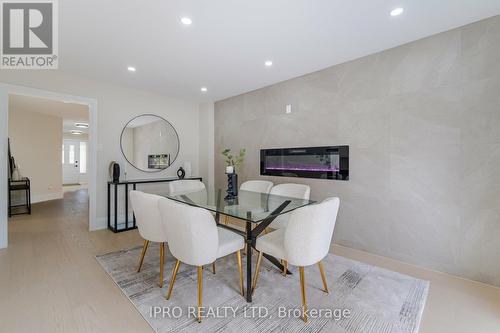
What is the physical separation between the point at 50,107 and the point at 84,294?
206 inches

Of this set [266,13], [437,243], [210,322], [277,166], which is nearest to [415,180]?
[437,243]

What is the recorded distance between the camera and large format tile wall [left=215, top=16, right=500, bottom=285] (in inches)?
80.6

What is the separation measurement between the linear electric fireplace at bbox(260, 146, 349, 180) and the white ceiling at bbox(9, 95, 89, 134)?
4463 mm

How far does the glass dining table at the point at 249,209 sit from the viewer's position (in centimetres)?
182

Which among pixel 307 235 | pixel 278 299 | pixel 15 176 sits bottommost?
pixel 278 299

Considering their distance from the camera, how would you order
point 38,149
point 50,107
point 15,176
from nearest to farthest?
1. point 15,176
2. point 50,107
3. point 38,149

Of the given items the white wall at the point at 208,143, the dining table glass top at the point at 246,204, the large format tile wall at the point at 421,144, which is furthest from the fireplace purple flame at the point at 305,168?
A: the white wall at the point at 208,143

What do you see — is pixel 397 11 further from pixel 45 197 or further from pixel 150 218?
pixel 45 197

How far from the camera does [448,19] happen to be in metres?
2.03

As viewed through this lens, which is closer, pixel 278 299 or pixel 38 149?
pixel 278 299

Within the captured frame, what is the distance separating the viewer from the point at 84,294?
1889 millimetres

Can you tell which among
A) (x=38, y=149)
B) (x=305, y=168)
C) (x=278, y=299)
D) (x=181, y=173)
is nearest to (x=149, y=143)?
(x=181, y=173)

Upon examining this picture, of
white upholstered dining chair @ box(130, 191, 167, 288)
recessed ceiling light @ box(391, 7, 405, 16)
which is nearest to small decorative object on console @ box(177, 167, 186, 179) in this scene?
white upholstered dining chair @ box(130, 191, 167, 288)

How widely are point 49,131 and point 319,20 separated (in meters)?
7.37
